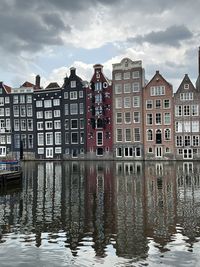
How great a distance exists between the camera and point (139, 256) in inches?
649

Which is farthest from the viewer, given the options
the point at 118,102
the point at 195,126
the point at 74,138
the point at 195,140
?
the point at 74,138

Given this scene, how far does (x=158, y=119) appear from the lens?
9444cm

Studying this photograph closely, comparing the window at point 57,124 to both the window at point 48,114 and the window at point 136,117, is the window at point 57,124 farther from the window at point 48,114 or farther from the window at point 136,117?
the window at point 136,117

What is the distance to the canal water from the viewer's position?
54.2 feet

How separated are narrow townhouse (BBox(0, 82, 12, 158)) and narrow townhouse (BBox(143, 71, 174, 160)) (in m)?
41.2

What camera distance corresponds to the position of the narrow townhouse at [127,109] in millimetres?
96375

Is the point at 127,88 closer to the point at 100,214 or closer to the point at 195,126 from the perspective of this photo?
the point at 195,126

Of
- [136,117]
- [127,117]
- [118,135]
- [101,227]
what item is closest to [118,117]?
[127,117]

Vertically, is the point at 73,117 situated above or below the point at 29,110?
below

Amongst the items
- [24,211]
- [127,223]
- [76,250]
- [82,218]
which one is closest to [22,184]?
[24,211]

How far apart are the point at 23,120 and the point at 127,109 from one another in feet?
105

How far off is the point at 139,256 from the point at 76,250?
10.3 ft

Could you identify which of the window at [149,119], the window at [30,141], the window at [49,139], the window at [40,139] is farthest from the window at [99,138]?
the window at [30,141]

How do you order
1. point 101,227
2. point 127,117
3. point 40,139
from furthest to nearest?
point 40,139 < point 127,117 < point 101,227
